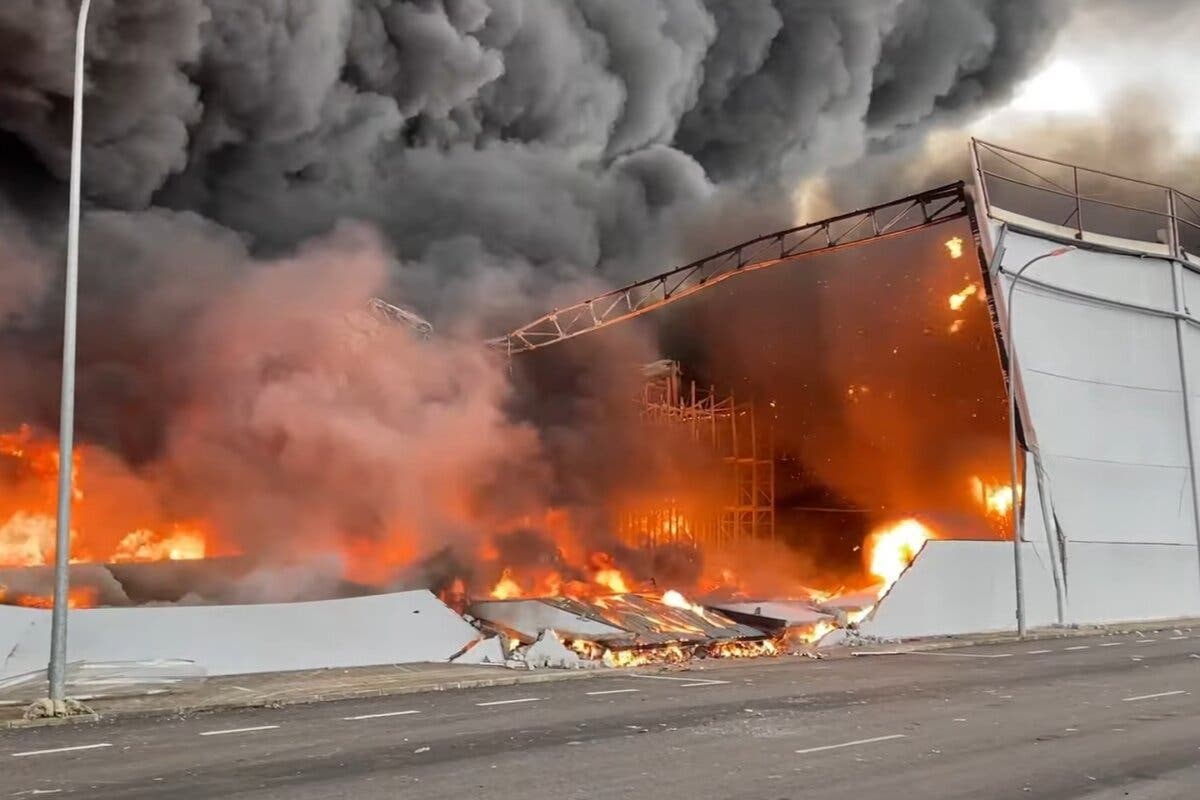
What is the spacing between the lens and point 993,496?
1106 inches

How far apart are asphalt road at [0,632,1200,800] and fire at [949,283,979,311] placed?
50.4 feet

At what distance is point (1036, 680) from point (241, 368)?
17.1 m

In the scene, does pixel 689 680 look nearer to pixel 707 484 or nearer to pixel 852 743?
pixel 852 743

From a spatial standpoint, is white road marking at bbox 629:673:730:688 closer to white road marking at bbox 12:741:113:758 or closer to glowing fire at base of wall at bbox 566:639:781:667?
glowing fire at base of wall at bbox 566:639:781:667

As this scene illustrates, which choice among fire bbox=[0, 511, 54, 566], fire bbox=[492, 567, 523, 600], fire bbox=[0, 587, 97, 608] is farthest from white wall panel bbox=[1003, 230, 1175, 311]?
fire bbox=[0, 511, 54, 566]

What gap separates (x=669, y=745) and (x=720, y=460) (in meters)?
27.4

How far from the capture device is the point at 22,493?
76.8 feet

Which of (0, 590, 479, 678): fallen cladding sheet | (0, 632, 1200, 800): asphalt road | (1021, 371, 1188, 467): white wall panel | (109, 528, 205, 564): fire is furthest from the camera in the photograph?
(1021, 371, 1188, 467): white wall panel

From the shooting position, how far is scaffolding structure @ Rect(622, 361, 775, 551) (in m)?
33.7

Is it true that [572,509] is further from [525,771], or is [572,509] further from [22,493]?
[525,771]

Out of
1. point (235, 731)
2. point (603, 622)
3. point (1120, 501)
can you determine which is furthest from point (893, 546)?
point (235, 731)

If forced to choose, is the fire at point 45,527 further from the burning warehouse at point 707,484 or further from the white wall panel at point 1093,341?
the white wall panel at point 1093,341

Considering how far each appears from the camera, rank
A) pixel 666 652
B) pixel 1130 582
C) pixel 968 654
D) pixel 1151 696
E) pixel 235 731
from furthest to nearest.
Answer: pixel 1130 582 < pixel 968 654 < pixel 666 652 < pixel 1151 696 < pixel 235 731

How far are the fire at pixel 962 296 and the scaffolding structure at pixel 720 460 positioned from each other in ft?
27.8
